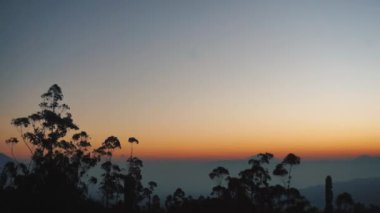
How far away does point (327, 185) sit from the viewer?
35.4m

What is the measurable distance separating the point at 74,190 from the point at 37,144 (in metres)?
7.65

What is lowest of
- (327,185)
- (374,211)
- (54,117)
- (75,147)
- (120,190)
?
(374,211)

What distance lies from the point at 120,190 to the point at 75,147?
69.9ft

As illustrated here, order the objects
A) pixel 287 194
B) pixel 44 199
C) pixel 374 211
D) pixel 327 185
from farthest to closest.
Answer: pixel 374 211 < pixel 287 194 < pixel 44 199 < pixel 327 185

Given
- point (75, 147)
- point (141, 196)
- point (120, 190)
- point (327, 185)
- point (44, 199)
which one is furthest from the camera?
point (141, 196)

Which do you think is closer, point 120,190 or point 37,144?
point 37,144

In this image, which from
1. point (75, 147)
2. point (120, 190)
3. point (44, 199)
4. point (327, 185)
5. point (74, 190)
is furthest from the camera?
point (120, 190)

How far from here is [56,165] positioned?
45.3m

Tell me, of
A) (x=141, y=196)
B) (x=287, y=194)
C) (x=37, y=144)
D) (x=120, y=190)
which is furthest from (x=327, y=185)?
(x=141, y=196)

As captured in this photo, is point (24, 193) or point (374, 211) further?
point (374, 211)

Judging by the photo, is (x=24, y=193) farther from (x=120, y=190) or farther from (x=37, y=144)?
(x=120, y=190)

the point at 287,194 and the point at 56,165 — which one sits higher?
the point at 56,165

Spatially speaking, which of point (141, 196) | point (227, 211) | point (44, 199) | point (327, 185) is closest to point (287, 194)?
point (227, 211)

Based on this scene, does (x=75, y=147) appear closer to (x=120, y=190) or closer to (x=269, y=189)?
(x=120, y=190)
